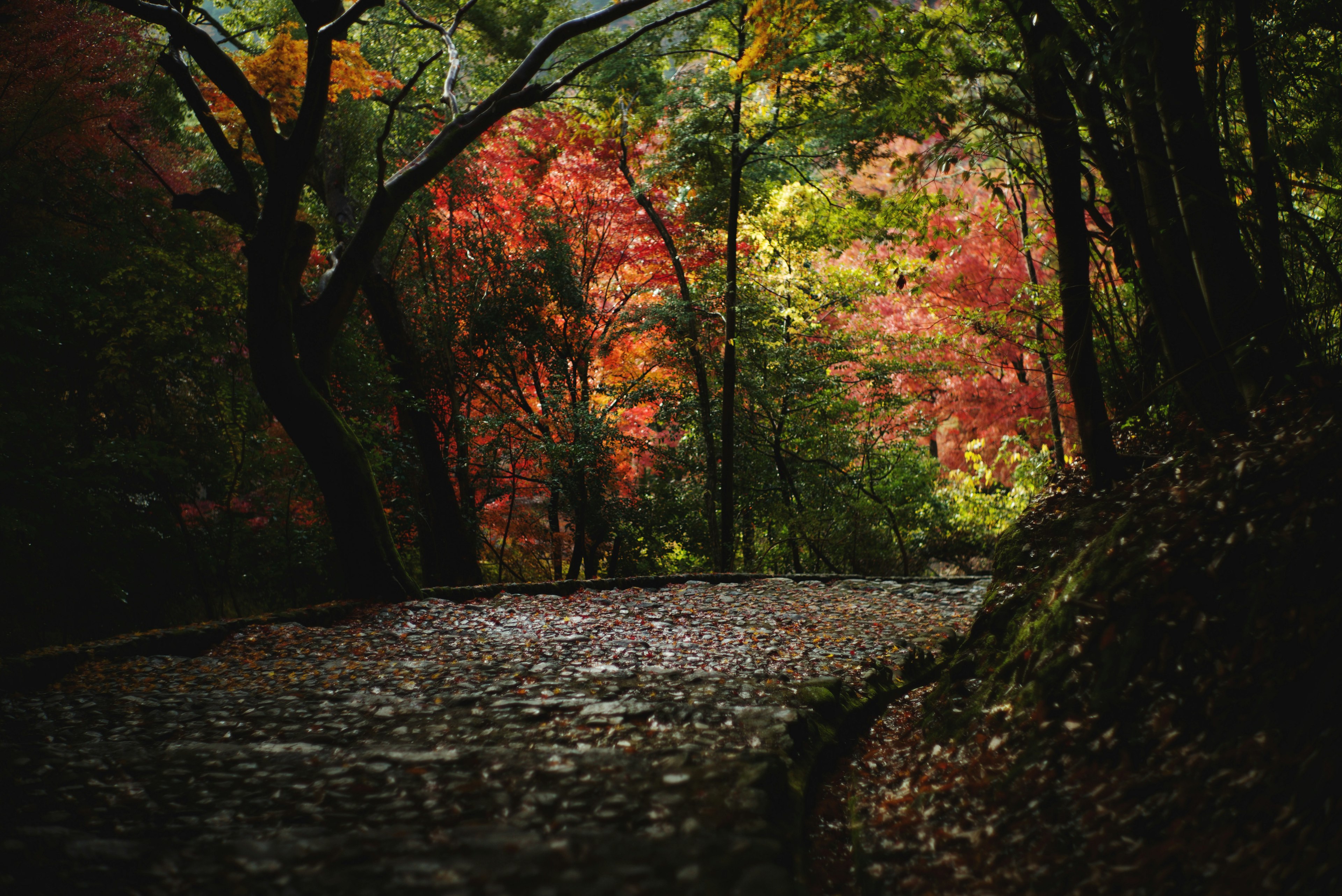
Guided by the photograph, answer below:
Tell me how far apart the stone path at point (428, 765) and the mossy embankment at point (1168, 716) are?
0.56 metres

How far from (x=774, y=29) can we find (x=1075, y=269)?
6.81 m

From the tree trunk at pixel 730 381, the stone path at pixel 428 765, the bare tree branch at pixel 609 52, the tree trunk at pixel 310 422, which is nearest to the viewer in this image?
the stone path at pixel 428 765

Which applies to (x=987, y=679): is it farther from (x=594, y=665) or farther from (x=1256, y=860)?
(x=594, y=665)

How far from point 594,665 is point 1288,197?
424 centimetres

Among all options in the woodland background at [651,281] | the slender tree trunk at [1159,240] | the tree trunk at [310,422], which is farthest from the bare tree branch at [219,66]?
the slender tree trunk at [1159,240]

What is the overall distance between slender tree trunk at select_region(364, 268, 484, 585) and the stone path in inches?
191

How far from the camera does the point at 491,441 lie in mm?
11984

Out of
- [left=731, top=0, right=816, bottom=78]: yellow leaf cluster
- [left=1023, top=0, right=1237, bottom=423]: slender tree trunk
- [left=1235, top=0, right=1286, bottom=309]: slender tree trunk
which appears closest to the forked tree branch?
[left=731, top=0, right=816, bottom=78]: yellow leaf cluster

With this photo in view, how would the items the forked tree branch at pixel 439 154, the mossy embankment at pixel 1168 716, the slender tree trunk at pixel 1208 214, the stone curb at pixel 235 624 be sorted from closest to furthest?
the mossy embankment at pixel 1168 716, the slender tree trunk at pixel 1208 214, the stone curb at pixel 235 624, the forked tree branch at pixel 439 154

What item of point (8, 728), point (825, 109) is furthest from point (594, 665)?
point (825, 109)

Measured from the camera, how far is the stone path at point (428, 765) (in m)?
2.14

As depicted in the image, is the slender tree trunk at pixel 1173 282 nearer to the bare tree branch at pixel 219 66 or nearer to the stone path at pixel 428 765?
the stone path at pixel 428 765

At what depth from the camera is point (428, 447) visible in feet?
33.9

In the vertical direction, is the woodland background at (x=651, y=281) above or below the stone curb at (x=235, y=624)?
above
